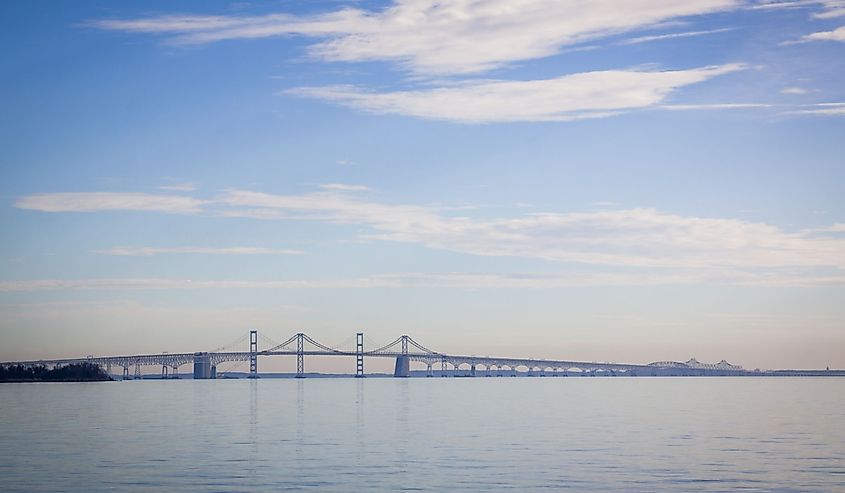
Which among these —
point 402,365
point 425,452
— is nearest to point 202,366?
point 402,365

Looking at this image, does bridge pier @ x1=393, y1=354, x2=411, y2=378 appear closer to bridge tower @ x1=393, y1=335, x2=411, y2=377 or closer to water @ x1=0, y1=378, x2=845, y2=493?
bridge tower @ x1=393, y1=335, x2=411, y2=377

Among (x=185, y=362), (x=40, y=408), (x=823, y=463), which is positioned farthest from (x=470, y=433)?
(x=185, y=362)

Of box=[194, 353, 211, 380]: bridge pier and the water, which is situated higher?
box=[194, 353, 211, 380]: bridge pier

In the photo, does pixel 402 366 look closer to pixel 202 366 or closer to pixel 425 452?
pixel 202 366

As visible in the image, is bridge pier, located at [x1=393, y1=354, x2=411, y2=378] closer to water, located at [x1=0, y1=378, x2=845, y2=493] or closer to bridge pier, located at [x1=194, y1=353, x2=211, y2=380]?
bridge pier, located at [x1=194, y1=353, x2=211, y2=380]

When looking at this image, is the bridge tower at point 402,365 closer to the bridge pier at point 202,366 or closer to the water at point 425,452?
the bridge pier at point 202,366

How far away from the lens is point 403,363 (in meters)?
178

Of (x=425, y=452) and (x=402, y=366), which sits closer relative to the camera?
(x=425, y=452)

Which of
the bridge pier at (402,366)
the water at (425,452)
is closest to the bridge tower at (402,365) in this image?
the bridge pier at (402,366)

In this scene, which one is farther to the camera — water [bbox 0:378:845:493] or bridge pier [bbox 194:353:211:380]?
bridge pier [bbox 194:353:211:380]

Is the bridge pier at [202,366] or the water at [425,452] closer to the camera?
the water at [425,452]

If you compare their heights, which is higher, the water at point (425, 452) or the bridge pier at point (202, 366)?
the bridge pier at point (202, 366)

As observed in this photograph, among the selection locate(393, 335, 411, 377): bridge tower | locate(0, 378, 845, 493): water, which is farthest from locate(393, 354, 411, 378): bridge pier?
locate(0, 378, 845, 493): water

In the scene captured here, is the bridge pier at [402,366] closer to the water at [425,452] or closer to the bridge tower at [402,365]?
the bridge tower at [402,365]
